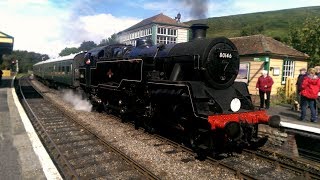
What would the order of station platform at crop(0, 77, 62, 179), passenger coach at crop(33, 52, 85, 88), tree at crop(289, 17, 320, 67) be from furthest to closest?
tree at crop(289, 17, 320, 67)
passenger coach at crop(33, 52, 85, 88)
station platform at crop(0, 77, 62, 179)

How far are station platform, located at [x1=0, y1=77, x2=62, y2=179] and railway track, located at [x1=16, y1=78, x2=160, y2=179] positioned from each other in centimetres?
29

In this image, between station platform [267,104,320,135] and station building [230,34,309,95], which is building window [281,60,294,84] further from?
station platform [267,104,320,135]

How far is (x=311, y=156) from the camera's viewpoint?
28.7 ft

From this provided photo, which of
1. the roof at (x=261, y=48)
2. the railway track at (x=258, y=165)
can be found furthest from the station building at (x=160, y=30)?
the railway track at (x=258, y=165)

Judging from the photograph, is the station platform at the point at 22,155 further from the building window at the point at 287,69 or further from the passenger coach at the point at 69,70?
the building window at the point at 287,69

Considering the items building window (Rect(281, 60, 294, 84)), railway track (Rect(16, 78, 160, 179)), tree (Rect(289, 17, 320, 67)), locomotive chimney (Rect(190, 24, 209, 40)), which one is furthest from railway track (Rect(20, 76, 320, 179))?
tree (Rect(289, 17, 320, 67))

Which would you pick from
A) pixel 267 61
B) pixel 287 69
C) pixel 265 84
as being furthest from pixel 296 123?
pixel 287 69

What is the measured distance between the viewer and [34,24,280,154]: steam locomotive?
7.04 meters

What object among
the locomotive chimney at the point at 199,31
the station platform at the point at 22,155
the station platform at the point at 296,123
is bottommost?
the station platform at the point at 22,155

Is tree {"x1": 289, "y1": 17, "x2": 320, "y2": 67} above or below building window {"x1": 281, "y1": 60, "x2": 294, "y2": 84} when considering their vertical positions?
above

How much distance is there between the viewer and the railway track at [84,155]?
19.8 feet

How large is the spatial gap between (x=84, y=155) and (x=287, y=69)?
49.1ft

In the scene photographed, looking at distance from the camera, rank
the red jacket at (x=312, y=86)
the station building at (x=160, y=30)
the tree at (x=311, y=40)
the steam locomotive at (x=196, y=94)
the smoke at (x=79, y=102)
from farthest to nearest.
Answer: the station building at (x=160, y=30) < the tree at (x=311, y=40) < the smoke at (x=79, y=102) < the red jacket at (x=312, y=86) < the steam locomotive at (x=196, y=94)

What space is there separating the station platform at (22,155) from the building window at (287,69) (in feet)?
46.9
